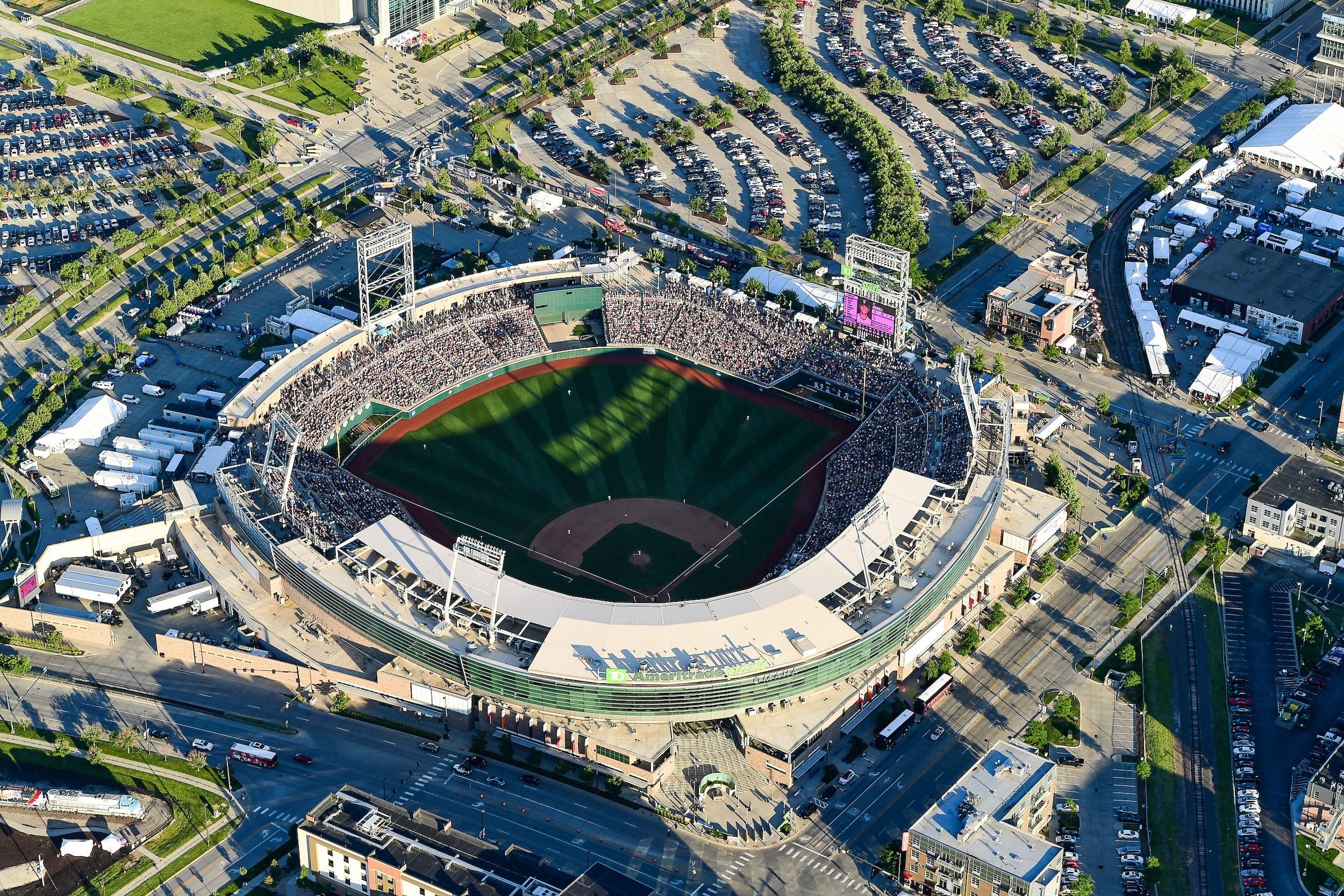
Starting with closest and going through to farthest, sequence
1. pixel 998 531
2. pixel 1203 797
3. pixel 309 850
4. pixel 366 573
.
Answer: pixel 309 850 → pixel 1203 797 → pixel 366 573 → pixel 998 531

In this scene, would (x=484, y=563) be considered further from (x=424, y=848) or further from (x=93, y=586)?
(x=93, y=586)

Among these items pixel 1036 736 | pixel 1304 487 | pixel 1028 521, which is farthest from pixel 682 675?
pixel 1304 487

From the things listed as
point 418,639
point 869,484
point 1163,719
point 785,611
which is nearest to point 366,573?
point 418,639

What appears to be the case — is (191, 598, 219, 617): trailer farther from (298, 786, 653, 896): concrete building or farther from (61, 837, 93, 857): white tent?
(298, 786, 653, 896): concrete building

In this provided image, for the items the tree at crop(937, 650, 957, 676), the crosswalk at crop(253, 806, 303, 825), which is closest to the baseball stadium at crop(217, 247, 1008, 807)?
the tree at crop(937, 650, 957, 676)

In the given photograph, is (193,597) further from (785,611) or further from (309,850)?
(785,611)
